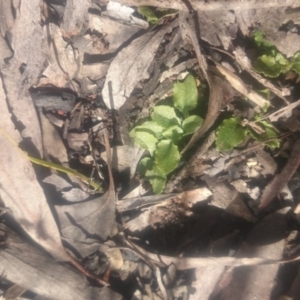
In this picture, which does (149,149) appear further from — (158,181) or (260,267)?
(260,267)

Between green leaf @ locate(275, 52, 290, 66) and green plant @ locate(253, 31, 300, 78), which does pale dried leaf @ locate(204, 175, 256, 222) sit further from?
green leaf @ locate(275, 52, 290, 66)

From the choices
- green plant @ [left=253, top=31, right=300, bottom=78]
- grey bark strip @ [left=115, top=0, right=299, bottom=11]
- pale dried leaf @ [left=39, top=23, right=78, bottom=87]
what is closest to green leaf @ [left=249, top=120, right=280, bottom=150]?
green plant @ [left=253, top=31, right=300, bottom=78]

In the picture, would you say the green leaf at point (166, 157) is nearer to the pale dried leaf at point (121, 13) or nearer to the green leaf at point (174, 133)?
the green leaf at point (174, 133)

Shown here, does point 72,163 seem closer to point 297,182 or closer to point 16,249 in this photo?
point 16,249

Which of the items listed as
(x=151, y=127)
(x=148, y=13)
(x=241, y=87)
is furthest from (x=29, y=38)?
(x=241, y=87)

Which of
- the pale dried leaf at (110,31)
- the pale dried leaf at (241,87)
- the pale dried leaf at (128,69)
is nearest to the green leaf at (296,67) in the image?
the pale dried leaf at (241,87)

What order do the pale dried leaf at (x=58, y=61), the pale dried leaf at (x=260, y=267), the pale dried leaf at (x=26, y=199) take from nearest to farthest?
the pale dried leaf at (x=260, y=267), the pale dried leaf at (x=26, y=199), the pale dried leaf at (x=58, y=61)
